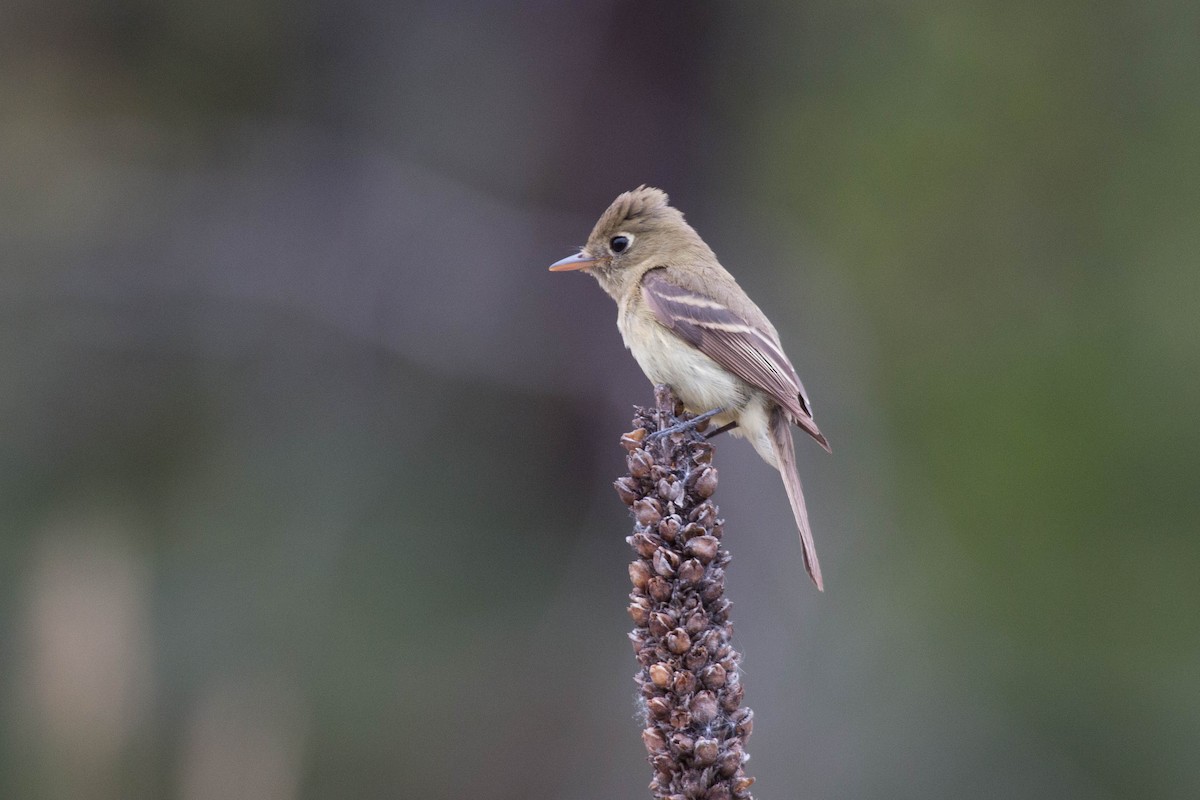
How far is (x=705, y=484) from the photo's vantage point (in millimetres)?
2945

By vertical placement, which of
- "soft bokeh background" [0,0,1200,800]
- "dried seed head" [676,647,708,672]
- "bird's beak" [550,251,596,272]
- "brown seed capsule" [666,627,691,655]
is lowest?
"dried seed head" [676,647,708,672]

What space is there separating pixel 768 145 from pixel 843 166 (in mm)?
804

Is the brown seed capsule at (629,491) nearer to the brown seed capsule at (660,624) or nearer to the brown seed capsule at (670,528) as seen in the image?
the brown seed capsule at (670,528)

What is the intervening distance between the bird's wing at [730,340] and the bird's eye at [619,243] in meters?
0.42

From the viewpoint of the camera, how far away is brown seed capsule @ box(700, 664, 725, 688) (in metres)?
2.54

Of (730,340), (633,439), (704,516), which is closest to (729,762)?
(704,516)

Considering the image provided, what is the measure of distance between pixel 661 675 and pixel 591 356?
6677 millimetres

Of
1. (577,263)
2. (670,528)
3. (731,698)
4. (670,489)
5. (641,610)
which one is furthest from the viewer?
(577,263)

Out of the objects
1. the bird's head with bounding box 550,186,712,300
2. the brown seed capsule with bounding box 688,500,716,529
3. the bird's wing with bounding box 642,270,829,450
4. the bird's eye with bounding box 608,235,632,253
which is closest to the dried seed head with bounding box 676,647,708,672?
the brown seed capsule with bounding box 688,500,716,529

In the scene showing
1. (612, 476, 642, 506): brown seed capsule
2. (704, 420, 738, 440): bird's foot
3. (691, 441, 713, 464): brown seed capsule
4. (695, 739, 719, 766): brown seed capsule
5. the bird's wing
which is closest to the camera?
(695, 739, 719, 766): brown seed capsule

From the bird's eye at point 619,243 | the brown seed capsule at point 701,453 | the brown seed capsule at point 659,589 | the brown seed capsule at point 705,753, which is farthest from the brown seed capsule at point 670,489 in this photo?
the bird's eye at point 619,243

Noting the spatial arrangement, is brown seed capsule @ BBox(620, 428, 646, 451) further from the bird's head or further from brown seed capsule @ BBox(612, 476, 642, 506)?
the bird's head

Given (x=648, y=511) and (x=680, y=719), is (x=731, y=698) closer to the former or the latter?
(x=680, y=719)

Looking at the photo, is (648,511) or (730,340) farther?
(730,340)
